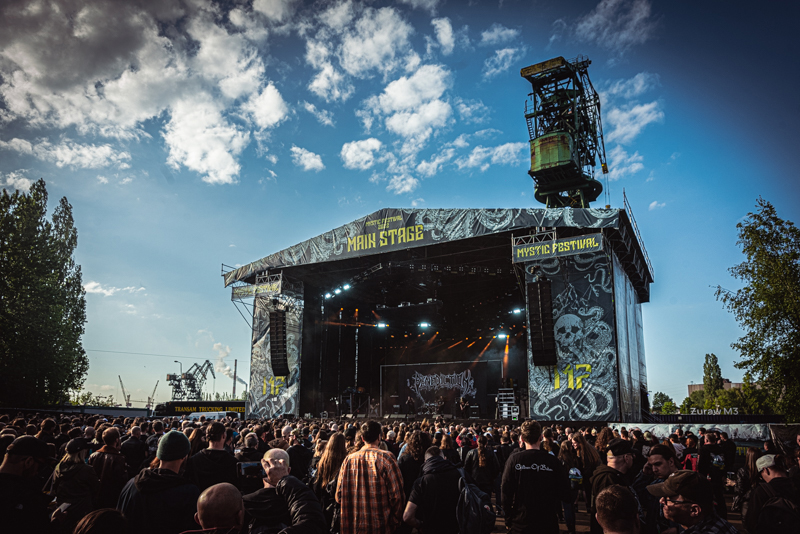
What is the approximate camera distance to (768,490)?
3707 millimetres

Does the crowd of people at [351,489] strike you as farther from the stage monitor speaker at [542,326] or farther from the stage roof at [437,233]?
the stage roof at [437,233]

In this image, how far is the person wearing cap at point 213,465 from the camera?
407 cm

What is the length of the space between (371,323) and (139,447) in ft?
79.7

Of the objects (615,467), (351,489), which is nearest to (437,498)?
(351,489)

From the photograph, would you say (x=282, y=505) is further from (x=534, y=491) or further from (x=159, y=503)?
(x=534, y=491)

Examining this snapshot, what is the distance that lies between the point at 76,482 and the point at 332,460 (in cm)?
227

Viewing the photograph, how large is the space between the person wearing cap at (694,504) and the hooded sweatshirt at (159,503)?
281 cm

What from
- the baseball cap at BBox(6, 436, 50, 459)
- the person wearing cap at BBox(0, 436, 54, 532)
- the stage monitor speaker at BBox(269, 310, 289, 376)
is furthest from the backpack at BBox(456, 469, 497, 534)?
the stage monitor speaker at BBox(269, 310, 289, 376)

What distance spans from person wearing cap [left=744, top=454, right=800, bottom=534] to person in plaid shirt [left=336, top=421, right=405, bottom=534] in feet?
8.55

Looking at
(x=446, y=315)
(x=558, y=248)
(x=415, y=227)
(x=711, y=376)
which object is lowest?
(x=711, y=376)

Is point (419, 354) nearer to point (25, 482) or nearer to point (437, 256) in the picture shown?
point (437, 256)

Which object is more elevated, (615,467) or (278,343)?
(278,343)

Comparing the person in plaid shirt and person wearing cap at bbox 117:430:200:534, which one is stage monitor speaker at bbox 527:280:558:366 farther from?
person wearing cap at bbox 117:430:200:534

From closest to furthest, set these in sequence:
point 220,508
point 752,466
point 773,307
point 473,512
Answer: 1. point 220,508
2. point 473,512
3. point 752,466
4. point 773,307
